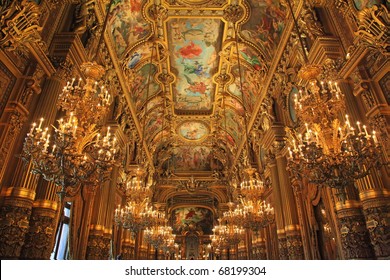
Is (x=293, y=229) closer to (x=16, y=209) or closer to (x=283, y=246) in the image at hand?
(x=283, y=246)

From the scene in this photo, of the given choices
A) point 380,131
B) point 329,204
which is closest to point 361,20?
point 380,131

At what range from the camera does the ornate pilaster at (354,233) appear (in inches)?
222

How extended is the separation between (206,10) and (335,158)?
895cm

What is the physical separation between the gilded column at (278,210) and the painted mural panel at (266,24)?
15.1 feet

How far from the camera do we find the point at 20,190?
5.43m

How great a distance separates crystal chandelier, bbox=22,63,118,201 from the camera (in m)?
4.26

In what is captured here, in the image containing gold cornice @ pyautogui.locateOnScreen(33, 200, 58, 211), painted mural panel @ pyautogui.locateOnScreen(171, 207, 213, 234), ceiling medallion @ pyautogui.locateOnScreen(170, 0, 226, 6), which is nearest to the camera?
gold cornice @ pyautogui.locateOnScreen(33, 200, 58, 211)

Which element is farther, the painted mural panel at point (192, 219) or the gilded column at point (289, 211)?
the painted mural panel at point (192, 219)

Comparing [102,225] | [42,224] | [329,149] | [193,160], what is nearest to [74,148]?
[42,224]

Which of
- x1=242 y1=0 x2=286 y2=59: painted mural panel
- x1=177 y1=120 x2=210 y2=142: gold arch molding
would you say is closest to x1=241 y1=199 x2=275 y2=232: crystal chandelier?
x1=242 y1=0 x2=286 y2=59: painted mural panel

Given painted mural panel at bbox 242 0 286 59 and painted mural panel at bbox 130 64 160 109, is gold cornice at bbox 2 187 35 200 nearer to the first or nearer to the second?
painted mural panel at bbox 130 64 160 109

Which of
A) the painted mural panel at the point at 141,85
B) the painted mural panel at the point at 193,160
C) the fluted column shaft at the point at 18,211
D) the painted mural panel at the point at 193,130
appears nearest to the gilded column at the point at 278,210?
the painted mural panel at the point at 141,85

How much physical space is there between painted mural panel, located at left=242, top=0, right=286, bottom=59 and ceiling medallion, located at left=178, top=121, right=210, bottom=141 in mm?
8620

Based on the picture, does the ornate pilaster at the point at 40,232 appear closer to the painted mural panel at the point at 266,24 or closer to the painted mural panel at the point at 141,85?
the painted mural panel at the point at 141,85
